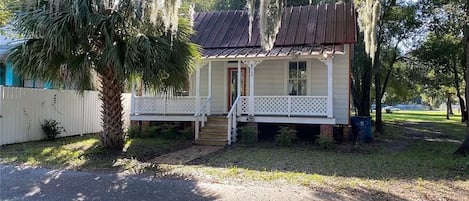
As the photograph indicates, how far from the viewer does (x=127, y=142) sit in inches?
509

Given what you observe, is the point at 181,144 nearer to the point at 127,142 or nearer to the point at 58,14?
the point at 127,142

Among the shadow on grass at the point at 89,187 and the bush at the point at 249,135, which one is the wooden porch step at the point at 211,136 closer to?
the bush at the point at 249,135

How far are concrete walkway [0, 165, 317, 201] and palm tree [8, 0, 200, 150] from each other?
110 inches

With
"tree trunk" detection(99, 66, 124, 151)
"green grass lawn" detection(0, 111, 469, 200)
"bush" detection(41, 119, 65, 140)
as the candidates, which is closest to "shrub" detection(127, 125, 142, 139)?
"green grass lawn" detection(0, 111, 469, 200)

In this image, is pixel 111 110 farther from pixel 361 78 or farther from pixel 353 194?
pixel 361 78

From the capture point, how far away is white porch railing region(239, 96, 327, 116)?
522 inches

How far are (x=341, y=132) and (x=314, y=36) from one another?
362 centimetres

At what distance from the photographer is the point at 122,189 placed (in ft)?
20.6

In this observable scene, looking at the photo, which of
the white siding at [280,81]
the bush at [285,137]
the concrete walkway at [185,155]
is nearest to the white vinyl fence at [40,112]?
the concrete walkway at [185,155]

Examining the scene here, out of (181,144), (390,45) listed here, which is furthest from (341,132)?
(390,45)

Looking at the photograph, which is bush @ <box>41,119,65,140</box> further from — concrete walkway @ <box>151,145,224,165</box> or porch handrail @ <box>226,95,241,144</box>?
porch handrail @ <box>226,95,241,144</box>

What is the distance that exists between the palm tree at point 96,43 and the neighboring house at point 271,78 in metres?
4.31

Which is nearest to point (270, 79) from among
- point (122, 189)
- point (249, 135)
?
A: point (249, 135)

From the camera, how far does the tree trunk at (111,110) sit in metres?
10.1
